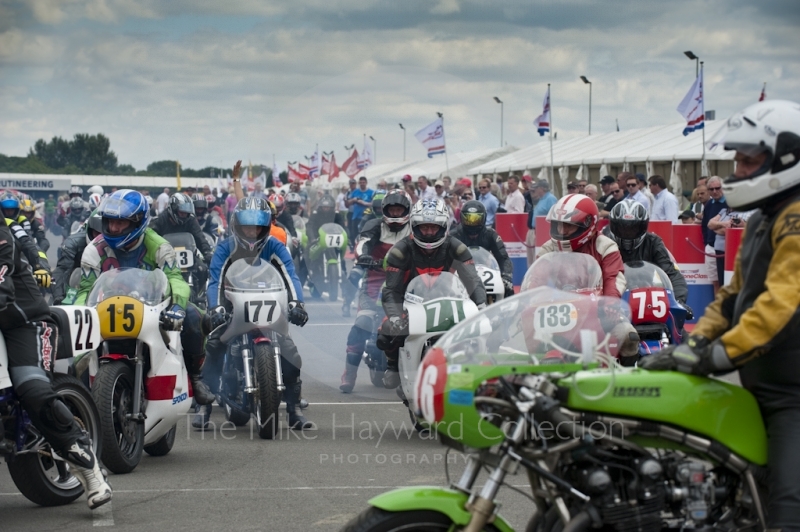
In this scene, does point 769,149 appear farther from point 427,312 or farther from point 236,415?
point 236,415

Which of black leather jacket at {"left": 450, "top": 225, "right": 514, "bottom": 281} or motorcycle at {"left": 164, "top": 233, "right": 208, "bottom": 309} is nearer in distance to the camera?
black leather jacket at {"left": 450, "top": 225, "right": 514, "bottom": 281}

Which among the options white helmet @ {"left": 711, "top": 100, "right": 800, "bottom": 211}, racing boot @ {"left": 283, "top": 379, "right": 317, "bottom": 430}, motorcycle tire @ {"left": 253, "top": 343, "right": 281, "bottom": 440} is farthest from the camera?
racing boot @ {"left": 283, "top": 379, "right": 317, "bottom": 430}

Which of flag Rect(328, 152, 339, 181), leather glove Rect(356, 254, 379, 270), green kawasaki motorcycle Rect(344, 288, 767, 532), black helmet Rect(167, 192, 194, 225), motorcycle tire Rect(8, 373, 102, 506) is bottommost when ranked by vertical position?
motorcycle tire Rect(8, 373, 102, 506)

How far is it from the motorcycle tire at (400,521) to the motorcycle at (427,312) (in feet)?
13.3

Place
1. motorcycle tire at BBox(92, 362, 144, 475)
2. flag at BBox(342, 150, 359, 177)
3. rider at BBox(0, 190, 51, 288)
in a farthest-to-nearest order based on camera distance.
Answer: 1. flag at BBox(342, 150, 359, 177)
2. rider at BBox(0, 190, 51, 288)
3. motorcycle tire at BBox(92, 362, 144, 475)

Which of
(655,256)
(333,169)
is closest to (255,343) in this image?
(655,256)

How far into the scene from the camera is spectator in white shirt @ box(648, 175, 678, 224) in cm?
1574

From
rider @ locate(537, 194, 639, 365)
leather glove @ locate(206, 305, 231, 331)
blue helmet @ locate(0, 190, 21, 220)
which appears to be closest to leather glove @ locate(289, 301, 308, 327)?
leather glove @ locate(206, 305, 231, 331)

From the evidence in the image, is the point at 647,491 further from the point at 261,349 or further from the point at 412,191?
the point at 412,191

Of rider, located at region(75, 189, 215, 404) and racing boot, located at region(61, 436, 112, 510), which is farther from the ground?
rider, located at region(75, 189, 215, 404)

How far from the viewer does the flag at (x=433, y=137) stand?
2775 centimetres

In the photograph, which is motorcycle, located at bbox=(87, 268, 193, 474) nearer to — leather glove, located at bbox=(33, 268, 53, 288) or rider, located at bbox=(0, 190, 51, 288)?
rider, located at bbox=(0, 190, 51, 288)

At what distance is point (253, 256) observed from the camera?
30.0 ft

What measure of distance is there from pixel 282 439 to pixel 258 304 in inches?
41.7
